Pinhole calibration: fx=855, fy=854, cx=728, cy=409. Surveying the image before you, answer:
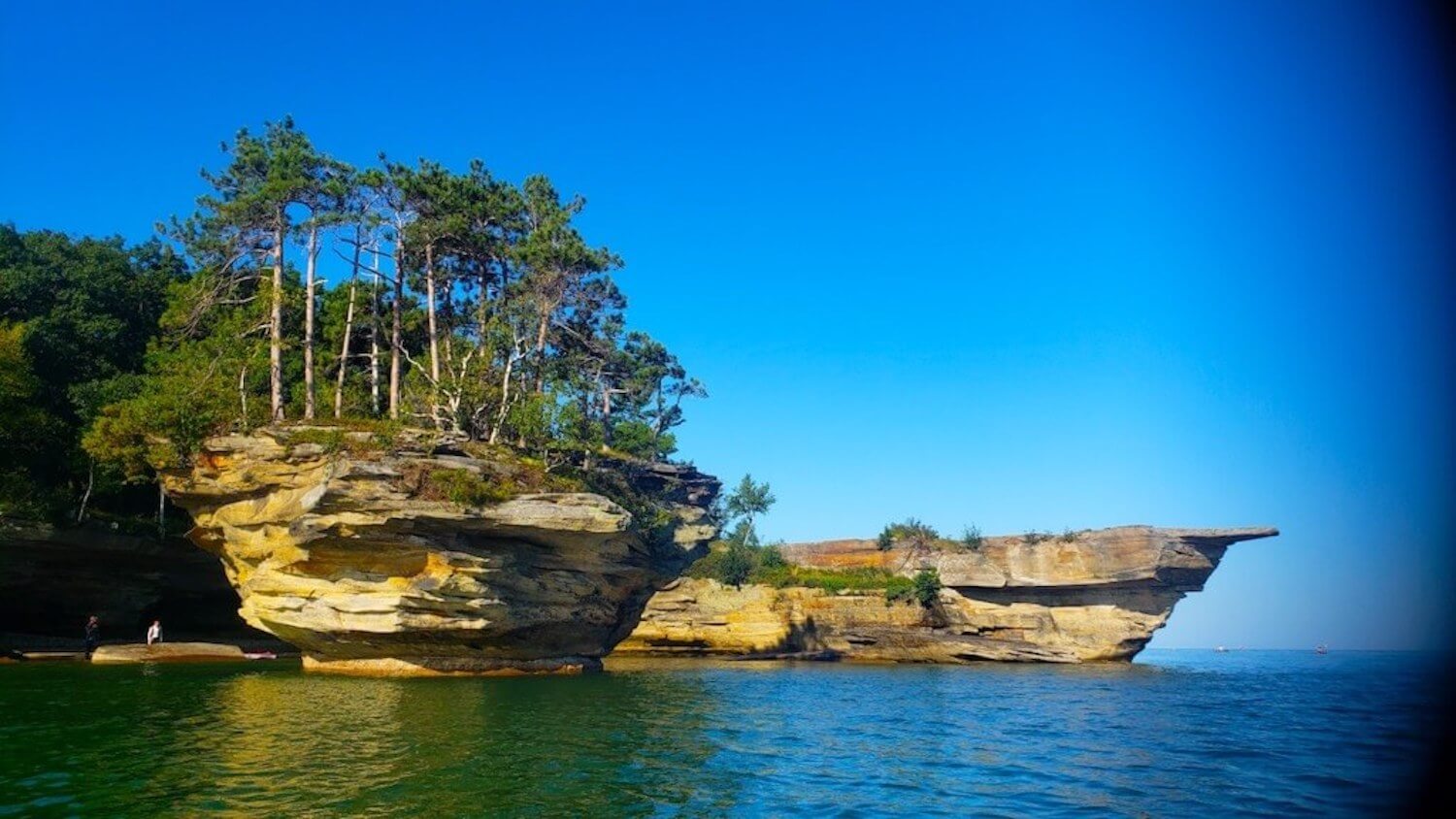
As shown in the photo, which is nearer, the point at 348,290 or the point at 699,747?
the point at 699,747

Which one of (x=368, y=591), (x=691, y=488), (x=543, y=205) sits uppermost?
(x=543, y=205)

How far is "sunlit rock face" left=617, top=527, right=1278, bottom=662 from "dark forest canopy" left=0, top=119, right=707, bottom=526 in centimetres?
1764

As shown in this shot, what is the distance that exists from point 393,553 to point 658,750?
16.3 metres

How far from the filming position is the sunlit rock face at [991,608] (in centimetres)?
4875

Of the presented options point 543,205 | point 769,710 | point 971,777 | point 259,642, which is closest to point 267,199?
point 543,205

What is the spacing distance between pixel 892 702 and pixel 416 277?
29762 mm

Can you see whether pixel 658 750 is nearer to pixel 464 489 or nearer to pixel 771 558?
pixel 464 489

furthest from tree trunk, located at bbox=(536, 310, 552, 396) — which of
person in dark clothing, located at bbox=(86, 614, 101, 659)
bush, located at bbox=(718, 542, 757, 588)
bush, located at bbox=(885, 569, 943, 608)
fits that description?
bush, located at bbox=(885, 569, 943, 608)

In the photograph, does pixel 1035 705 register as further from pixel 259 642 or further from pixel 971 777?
pixel 259 642

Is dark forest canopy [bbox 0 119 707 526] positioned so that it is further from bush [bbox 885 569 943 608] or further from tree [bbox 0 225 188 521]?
bush [bbox 885 569 943 608]

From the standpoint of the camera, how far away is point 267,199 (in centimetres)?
3375

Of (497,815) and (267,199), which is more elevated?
(267,199)

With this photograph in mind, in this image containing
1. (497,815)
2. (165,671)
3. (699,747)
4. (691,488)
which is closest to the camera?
(497,815)

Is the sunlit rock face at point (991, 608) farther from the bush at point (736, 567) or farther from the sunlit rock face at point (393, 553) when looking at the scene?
the sunlit rock face at point (393, 553)
